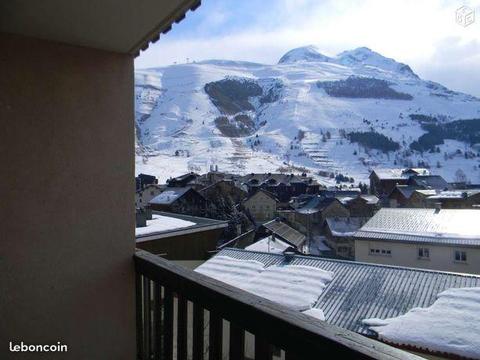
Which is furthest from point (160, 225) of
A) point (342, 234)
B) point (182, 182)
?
point (182, 182)

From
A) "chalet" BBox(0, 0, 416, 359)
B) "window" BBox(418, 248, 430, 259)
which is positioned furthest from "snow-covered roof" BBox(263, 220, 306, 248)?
"chalet" BBox(0, 0, 416, 359)

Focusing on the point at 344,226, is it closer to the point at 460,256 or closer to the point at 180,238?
the point at 460,256

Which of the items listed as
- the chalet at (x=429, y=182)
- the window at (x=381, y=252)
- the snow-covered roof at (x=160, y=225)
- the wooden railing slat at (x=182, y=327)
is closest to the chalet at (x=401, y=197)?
Answer: the chalet at (x=429, y=182)

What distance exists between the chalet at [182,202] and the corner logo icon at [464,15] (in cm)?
1728

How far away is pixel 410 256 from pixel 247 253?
6.27 metres

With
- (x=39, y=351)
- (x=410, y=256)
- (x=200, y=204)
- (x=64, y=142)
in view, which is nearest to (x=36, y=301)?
(x=39, y=351)

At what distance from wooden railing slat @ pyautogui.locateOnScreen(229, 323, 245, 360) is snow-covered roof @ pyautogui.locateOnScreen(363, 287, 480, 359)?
162 inches

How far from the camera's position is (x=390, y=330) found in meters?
4.84

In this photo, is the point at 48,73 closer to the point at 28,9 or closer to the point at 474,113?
the point at 28,9

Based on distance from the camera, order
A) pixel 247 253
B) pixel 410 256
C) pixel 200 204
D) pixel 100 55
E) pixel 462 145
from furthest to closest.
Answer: pixel 462 145 → pixel 200 204 → pixel 410 256 → pixel 247 253 → pixel 100 55

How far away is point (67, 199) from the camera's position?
170 cm

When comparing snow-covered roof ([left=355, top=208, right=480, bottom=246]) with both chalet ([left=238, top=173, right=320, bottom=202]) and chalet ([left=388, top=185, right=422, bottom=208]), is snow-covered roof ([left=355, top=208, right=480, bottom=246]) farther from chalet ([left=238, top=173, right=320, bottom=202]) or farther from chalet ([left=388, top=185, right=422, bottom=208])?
chalet ([left=238, top=173, right=320, bottom=202])

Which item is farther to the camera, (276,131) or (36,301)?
(276,131)

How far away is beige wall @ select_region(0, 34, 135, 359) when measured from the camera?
5.22 ft
